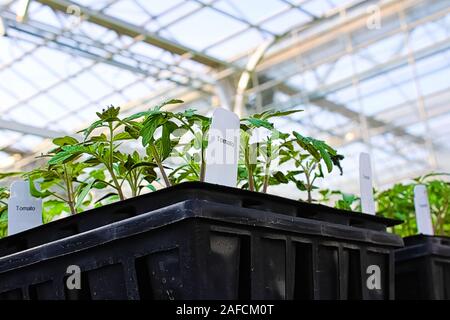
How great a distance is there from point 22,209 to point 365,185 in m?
0.71

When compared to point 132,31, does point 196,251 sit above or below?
below

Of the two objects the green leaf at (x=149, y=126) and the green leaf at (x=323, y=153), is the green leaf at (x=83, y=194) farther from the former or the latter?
the green leaf at (x=323, y=153)

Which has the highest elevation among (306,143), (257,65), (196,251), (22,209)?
(257,65)

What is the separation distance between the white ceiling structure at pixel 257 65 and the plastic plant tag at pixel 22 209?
7.39 meters

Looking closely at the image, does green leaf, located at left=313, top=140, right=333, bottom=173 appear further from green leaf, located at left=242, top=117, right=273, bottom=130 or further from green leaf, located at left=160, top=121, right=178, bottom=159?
green leaf, located at left=160, top=121, right=178, bottom=159

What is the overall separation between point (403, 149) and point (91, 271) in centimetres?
928

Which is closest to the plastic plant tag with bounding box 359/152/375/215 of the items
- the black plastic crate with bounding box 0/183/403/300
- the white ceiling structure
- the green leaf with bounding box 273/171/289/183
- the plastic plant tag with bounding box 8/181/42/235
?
the green leaf with bounding box 273/171/289/183

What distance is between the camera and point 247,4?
9727 millimetres

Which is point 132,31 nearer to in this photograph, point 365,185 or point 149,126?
point 365,185

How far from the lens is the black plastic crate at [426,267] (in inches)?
67.2

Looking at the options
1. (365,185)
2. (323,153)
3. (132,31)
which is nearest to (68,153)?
(323,153)

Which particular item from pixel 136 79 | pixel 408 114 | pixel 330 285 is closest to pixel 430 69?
pixel 408 114

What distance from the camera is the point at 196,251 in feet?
3.04

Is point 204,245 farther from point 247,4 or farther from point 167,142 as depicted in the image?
point 247,4
